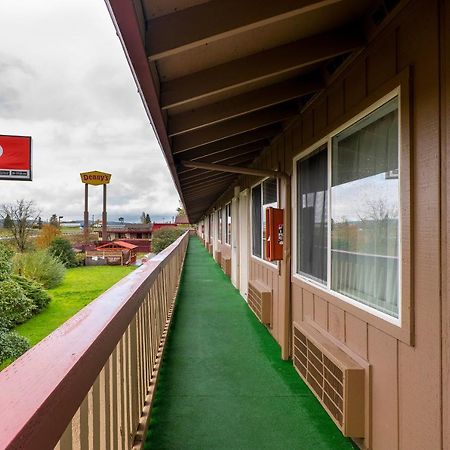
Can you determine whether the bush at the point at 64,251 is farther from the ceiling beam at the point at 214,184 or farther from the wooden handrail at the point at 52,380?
the wooden handrail at the point at 52,380

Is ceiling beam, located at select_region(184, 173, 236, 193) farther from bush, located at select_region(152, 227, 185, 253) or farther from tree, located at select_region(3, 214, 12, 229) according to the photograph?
tree, located at select_region(3, 214, 12, 229)

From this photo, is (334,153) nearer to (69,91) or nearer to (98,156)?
(69,91)

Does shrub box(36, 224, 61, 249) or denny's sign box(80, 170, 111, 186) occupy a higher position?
denny's sign box(80, 170, 111, 186)

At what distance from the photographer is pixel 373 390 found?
1.94m

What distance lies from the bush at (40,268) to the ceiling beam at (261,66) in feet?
42.2

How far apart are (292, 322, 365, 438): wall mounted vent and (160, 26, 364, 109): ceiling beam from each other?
1804mm

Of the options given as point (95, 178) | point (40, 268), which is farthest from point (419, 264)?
point (95, 178)

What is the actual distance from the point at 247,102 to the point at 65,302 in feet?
34.7

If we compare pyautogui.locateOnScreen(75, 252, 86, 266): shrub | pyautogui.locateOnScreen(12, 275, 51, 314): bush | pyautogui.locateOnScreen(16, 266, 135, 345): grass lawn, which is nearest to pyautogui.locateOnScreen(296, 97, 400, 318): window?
pyautogui.locateOnScreen(16, 266, 135, 345): grass lawn

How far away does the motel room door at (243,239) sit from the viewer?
6059 mm

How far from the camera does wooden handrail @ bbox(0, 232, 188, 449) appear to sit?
22.6 inches

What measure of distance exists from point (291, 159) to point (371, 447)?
2.40 m

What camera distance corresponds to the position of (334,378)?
2182 mm

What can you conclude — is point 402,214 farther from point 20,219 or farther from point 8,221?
point 8,221
